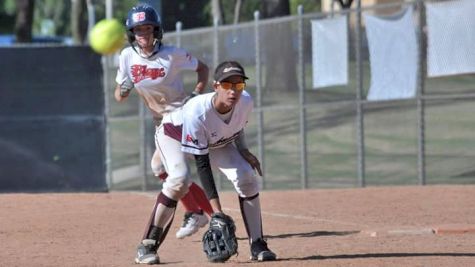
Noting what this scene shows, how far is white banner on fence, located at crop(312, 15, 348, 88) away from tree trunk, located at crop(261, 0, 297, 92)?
742mm

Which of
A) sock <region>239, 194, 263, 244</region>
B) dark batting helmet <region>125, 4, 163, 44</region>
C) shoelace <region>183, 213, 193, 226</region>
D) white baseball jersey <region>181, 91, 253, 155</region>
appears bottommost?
shoelace <region>183, 213, 193, 226</region>

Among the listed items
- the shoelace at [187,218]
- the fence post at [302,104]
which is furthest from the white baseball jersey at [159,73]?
the fence post at [302,104]

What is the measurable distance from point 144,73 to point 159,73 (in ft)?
0.44

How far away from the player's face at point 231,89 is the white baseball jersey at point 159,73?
1650 millimetres

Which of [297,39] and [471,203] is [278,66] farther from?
[471,203]

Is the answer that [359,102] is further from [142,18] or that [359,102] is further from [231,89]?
[231,89]

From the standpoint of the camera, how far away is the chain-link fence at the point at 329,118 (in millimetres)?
16828

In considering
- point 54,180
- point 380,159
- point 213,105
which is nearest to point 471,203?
point 380,159

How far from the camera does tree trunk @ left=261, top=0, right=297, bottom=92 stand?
1823 centimetres

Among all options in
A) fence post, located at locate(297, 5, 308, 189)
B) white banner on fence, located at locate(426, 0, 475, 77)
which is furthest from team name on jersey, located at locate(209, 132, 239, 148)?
fence post, located at locate(297, 5, 308, 189)

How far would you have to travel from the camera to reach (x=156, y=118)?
10.5 meters

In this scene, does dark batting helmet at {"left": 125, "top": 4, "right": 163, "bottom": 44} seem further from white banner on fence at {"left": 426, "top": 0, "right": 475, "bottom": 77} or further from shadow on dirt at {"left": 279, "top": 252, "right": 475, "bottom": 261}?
white banner on fence at {"left": 426, "top": 0, "right": 475, "bottom": 77}

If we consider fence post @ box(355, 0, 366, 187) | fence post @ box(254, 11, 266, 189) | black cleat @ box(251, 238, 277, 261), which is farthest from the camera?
fence post @ box(254, 11, 266, 189)

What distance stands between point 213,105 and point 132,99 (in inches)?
482
